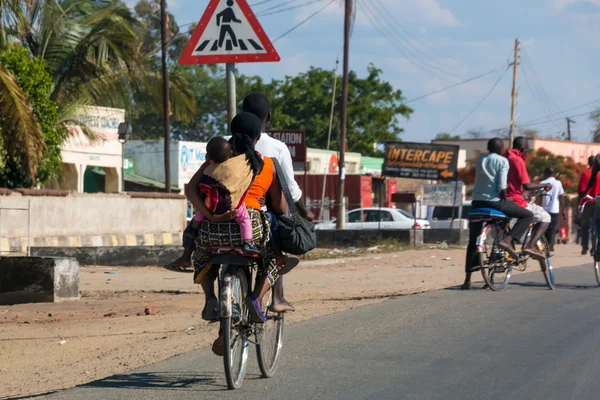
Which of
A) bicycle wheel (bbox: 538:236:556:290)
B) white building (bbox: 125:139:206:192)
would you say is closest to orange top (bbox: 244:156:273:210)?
bicycle wheel (bbox: 538:236:556:290)

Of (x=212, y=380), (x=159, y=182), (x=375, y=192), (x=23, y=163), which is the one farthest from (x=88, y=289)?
(x=375, y=192)

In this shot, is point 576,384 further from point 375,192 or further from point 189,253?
point 375,192

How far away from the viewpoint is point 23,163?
47.6 ft

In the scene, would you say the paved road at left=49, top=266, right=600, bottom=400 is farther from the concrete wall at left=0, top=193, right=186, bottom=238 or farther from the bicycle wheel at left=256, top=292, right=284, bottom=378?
the concrete wall at left=0, top=193, right=186, bottom=238

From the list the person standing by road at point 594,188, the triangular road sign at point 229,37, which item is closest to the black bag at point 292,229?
the triangular road sign at point 229,37

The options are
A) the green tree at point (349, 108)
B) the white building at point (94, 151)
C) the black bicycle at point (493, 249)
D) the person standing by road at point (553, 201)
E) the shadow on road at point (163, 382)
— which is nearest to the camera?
the shadow on road at point (163, 382)

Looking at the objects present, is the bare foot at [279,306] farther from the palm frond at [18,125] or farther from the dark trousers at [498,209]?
the palm frond at [18,125]

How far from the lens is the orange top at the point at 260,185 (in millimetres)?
5961

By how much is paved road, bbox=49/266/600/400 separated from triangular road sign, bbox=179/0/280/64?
255 cm

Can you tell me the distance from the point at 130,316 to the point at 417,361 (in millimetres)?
4374

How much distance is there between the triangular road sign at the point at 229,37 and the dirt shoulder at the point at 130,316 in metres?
2.56

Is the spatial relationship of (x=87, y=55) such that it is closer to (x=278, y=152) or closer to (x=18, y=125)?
(x=18, y=125)

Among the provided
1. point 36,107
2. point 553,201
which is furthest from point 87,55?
point 553,201

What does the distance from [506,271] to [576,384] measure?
218 inches
